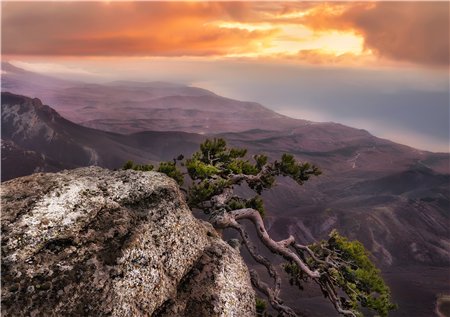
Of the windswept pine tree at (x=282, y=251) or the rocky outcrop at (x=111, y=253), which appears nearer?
the rocky outcrop at (x=111, y=253)

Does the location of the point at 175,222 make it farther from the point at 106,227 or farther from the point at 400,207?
the point at 400,207

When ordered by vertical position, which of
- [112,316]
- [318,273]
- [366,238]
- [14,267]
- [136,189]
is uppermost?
[136,189]

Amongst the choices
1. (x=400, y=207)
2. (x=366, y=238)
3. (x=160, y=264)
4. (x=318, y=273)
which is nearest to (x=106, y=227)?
(x=160, y=264)

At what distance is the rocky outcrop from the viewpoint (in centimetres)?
956

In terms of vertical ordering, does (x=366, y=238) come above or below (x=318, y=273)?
below

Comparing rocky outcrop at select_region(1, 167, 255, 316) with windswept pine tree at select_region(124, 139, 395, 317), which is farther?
windswept pine tree at select_region(124, 139, 395, 317)

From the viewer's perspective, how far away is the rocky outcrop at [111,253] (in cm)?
956

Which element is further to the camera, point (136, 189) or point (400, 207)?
point (400, 207)

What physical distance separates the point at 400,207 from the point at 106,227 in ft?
636

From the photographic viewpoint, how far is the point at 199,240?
12.5 meters

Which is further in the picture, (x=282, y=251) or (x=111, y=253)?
(x=282, y=251)

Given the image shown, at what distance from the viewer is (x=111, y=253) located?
34.3 feet

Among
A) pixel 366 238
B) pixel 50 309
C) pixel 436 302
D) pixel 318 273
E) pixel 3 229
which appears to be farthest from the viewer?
pixel 366 238

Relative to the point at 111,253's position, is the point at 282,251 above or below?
below
